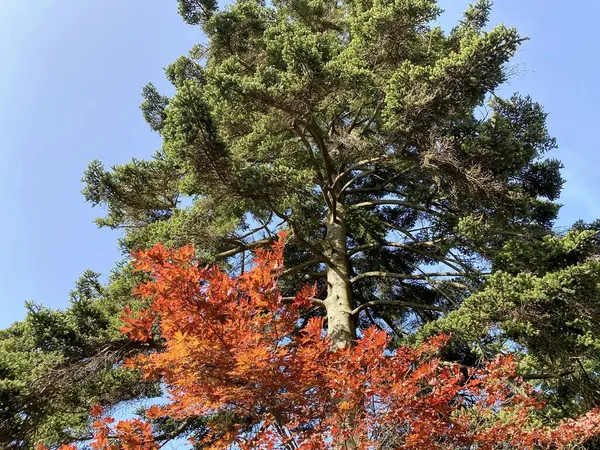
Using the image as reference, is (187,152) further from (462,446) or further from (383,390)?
(462,446)

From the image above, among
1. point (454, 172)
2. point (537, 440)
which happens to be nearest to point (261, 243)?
point (454, 172)

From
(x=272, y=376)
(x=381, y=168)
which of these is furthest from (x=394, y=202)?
(x=272, y=376)

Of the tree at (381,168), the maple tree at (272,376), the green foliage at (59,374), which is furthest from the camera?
the tree at (381,168)

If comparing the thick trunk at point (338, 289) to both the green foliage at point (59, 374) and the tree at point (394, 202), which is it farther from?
the green foliage at point (59, 374)

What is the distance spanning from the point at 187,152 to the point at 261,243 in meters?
2.03

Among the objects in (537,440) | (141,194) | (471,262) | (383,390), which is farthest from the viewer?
(141,194)

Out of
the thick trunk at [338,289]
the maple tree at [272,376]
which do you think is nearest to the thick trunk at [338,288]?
the thick trunk at [338,289]

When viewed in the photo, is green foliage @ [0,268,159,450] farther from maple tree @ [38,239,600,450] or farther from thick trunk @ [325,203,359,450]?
thick trunk @ [325,203,359,450]

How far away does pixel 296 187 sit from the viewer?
24.1 feet

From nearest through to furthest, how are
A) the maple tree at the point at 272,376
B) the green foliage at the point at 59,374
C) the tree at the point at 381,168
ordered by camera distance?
the maple tree at the point at 272,376, the green foliage at the point at 59,374, the tree at the point at 381,168

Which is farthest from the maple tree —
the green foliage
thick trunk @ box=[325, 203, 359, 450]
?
the green foliage

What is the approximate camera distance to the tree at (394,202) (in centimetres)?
552

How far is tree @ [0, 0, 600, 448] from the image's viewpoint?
217 inches

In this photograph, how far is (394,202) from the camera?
25.5ft
